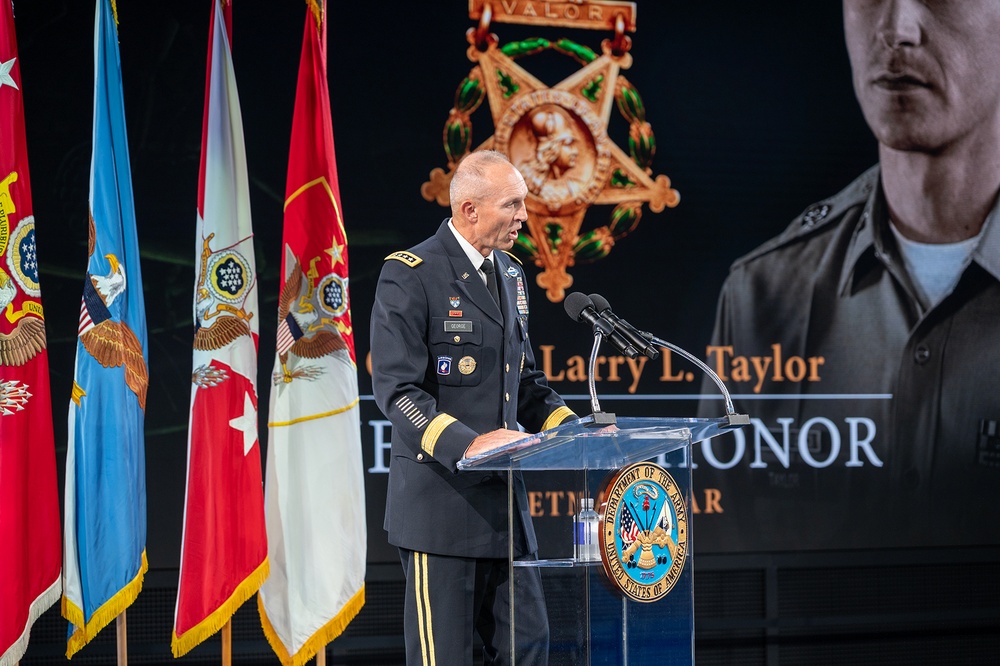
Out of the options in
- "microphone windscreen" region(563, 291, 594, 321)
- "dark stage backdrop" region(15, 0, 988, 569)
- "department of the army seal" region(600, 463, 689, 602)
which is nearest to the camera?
"department of the army seal" region(600, 463, 689, 602)

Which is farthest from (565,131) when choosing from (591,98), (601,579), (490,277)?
(601,579)

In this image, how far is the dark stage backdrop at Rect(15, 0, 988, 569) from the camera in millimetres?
3908

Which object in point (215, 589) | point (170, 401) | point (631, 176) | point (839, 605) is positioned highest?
point (631, 176)

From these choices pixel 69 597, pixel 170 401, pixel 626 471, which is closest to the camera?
pixel 626 471

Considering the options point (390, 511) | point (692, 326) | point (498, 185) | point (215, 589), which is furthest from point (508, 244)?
point (692, 326)

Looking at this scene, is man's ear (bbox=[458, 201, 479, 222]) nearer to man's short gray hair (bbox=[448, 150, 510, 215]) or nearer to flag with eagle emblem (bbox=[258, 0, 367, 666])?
man's short gray hair (bbox=[448, 150, 510, 215])

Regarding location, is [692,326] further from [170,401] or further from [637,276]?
[170,401]

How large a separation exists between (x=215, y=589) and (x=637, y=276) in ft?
6.62

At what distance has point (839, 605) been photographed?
438 cm

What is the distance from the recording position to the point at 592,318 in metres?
2.11

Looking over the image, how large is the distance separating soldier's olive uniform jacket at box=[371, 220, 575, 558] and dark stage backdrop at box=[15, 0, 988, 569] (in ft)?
5.67

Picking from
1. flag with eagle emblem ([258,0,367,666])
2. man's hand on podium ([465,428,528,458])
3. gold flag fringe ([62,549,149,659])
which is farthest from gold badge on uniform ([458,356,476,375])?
gold flag fringe ([62,549,149,659])

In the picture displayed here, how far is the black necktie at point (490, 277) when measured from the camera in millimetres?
2498

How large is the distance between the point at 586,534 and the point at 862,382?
2.82 m
